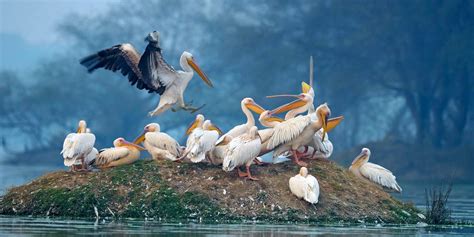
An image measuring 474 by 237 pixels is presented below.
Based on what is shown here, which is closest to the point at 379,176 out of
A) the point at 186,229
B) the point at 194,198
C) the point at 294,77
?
the point at 194,198

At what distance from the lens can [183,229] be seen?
58.6 feet

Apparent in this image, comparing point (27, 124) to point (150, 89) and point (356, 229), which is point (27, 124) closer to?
point (150, 89)

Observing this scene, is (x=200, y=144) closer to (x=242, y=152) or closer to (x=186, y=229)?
(x=242, y=152)

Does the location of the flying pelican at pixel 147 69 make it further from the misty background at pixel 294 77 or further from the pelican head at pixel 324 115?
the misty background at pixel 294 77

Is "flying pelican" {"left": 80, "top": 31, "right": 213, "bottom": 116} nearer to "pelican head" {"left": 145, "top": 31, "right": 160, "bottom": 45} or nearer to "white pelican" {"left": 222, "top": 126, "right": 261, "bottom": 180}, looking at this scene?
"pelican head" {"left": 145, "top": 31, "right": 160, "bottom": 45}

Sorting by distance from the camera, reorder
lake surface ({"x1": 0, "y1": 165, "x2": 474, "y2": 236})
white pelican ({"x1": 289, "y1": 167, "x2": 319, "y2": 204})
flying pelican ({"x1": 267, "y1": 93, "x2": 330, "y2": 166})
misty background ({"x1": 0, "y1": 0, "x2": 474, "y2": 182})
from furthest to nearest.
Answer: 1. misty background ({"x1": 0, "y1": 0, "x2": 474, "y2": 182})
2. flying pelican ({"x1": 267, "y1": 93, "x2": 330, "y2": 166})
3. white pelican ({"x1": 289, "y1": 167, "x2": 319, "y2": 204})
4. lake surface ({"x1": 0, "y1": 165, "x2": 474, "y2": 236})

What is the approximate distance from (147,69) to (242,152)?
10.2ft

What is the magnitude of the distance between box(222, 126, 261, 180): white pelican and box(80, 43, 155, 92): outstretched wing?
298 centimetres

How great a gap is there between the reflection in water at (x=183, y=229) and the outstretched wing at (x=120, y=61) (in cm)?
380

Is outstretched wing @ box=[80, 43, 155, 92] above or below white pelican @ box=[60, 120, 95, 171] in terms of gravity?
above

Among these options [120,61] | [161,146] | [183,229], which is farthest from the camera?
[120,61]

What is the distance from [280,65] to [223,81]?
7245mm

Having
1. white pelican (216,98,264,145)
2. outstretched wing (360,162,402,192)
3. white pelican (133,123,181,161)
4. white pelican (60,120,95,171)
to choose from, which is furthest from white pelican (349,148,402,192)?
white pelican (60,120,95,171)

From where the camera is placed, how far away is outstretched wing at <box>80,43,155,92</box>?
2206 centimetres
